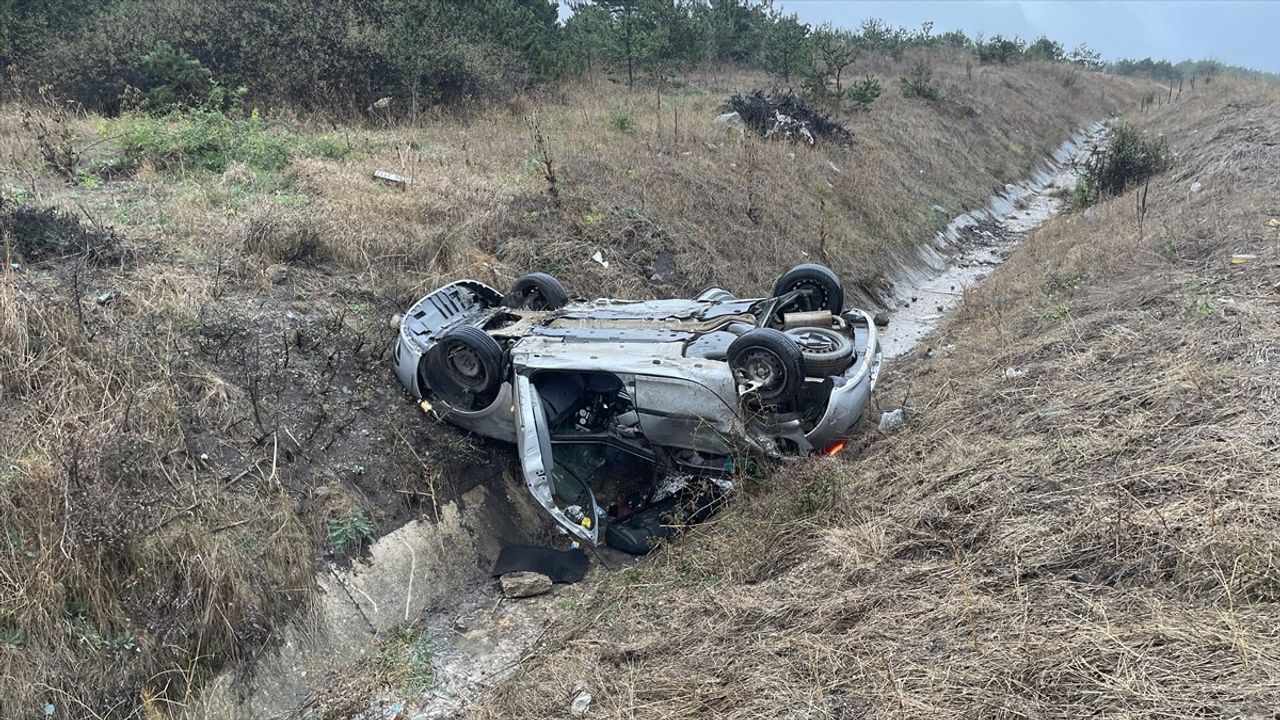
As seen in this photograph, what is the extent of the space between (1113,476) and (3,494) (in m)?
5.63

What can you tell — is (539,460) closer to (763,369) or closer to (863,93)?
(763,369)

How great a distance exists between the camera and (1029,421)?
508 cm

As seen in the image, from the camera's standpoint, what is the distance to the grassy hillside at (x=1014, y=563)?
2.87 metres

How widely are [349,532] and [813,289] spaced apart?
4.12 metres

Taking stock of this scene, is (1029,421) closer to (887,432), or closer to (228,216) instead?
(887,432)

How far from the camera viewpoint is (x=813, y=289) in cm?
672

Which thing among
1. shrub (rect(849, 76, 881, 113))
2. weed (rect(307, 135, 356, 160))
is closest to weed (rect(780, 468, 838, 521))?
weed (rect(307, 135, 356, 160))

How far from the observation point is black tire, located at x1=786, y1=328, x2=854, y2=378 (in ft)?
16.9

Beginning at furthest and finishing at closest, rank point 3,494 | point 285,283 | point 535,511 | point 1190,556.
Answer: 1. point 285,283
2. point 535,511
3. point 3,494
4. point 1190,556

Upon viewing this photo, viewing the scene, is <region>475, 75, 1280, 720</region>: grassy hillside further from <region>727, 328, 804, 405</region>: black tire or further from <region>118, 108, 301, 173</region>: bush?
<region>118, 108, 301, 173</region>: bush

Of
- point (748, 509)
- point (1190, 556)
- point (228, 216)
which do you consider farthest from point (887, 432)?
point (228, 216)

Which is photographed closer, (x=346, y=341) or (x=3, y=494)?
(x=3, y=494)

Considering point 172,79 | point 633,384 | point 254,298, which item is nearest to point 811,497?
point 633,384

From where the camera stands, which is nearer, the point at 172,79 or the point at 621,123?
the point at 172,79
